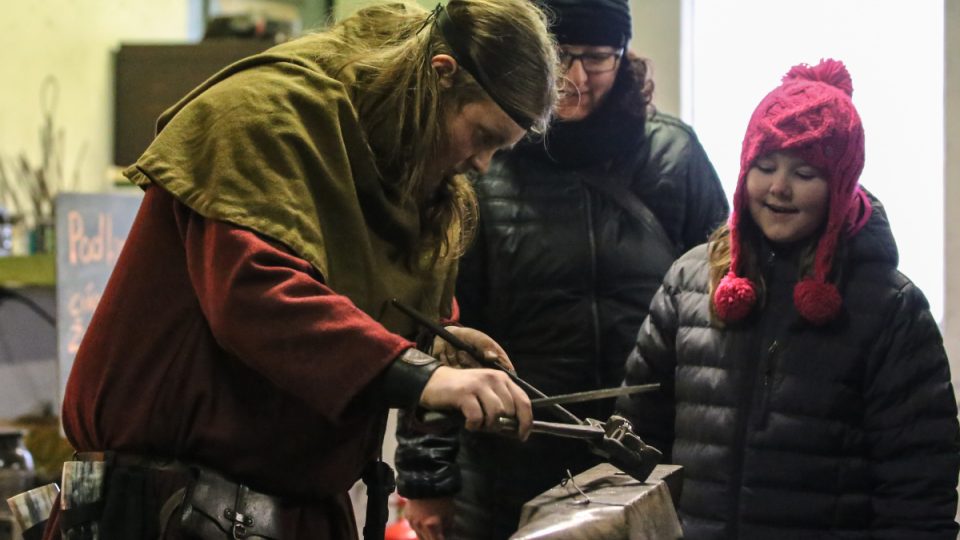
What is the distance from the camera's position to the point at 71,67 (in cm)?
464

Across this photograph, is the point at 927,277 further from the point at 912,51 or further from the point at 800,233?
the point at 800,233

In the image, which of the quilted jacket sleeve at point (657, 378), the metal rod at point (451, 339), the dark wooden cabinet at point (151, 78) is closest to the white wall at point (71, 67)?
the dark wooden cabinet at point (151, 78)

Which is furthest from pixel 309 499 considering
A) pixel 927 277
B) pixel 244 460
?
pixel 927 277

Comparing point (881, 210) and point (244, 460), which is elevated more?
point (881, 210)

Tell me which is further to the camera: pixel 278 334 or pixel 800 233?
pixel 800 233

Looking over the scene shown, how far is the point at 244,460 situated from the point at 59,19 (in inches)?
136

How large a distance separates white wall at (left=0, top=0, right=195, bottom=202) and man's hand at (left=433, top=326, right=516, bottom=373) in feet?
9.54

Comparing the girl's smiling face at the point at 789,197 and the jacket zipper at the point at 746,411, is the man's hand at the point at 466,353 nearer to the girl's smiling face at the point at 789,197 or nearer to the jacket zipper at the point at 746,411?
the jacket zipper at the point at 746,411

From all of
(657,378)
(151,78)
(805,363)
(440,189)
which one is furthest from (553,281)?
(151,78)

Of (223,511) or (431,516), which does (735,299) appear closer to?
(431,516)

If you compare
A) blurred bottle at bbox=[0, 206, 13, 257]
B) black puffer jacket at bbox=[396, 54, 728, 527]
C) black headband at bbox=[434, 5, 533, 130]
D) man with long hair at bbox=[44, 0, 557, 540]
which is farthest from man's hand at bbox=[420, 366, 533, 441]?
blurred bottle at bbox=[0, 206, 13, 257]

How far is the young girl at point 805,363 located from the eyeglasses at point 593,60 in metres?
0.36

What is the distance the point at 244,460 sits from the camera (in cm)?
155

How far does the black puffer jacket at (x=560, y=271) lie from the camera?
2400 millimetres
